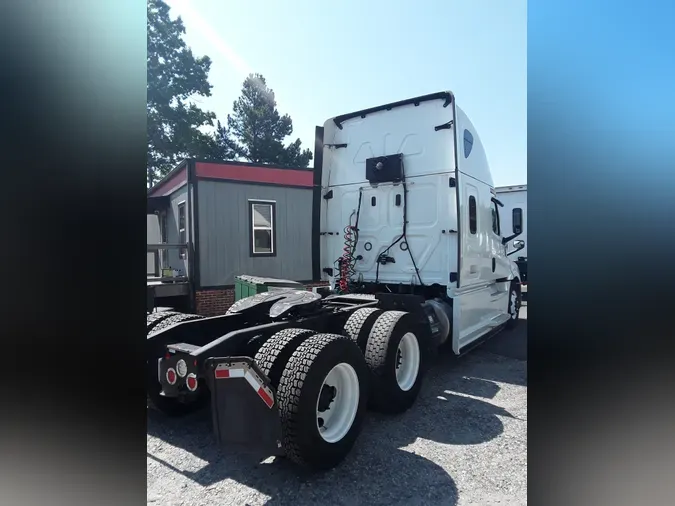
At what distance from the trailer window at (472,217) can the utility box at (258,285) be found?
108 inches

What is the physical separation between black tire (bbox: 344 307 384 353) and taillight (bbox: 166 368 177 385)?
67.1 inches

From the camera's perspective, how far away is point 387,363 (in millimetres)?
3994

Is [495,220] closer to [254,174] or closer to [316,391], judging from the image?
[316,391]

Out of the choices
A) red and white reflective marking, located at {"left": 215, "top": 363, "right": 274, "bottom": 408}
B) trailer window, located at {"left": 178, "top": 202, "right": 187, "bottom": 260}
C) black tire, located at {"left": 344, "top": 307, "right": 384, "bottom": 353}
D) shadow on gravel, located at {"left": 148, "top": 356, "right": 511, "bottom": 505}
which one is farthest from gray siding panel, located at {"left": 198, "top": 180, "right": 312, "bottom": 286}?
red and white reflective marking, located at {"left": 215, "top": 363, "right": 274, "bottom": 408}

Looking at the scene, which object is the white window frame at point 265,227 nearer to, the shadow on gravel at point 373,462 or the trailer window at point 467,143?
the trailer window at point 467,143

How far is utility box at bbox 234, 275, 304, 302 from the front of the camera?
6.99 metres

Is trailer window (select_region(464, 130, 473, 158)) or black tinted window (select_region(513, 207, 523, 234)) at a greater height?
trailer window (select_region(464, 130, 473, 158))

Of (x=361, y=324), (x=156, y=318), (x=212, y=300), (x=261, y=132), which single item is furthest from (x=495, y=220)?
(x=261, y=132)

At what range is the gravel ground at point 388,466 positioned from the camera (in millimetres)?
2789

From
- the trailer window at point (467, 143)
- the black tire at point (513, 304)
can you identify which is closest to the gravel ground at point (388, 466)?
the trailer window at point (467, 143)

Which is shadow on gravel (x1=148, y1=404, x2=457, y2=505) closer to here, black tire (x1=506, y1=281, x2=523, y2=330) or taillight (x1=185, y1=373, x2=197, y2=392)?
taillight (x1=185, y1=373, x2=197, y2=392)
